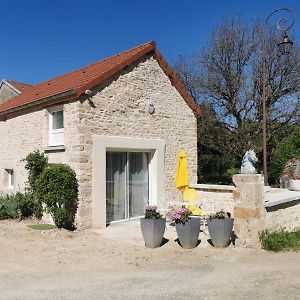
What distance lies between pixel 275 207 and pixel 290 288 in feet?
11.2

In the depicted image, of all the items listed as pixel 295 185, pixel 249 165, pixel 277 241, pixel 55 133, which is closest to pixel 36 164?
pixel 55 133

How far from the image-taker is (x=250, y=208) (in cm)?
804

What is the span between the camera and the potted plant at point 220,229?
319 inches

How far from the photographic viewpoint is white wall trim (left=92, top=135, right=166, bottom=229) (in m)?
10.5

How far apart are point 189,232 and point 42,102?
667 cm

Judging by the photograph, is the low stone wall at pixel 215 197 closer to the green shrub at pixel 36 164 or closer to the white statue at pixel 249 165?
the white statue at pixel 249 165

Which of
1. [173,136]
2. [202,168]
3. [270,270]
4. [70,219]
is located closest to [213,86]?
[202,168]

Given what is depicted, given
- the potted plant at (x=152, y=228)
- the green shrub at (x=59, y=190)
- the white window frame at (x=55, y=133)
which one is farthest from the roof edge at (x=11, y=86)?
the potted plant at (x=152, y=228)

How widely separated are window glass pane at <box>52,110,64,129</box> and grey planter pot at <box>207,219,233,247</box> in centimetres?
597

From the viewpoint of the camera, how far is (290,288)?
5551 millimetres

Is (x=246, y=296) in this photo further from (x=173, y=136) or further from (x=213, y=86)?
(x=213, y=86)

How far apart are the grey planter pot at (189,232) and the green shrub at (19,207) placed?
5.62m

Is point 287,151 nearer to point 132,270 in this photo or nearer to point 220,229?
point 220,229

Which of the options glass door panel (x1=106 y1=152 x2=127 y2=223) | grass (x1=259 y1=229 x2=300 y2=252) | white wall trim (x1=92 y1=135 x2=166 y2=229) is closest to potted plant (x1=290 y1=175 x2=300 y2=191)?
grass (x1=259 y1=229 x2=300 y2=252)
